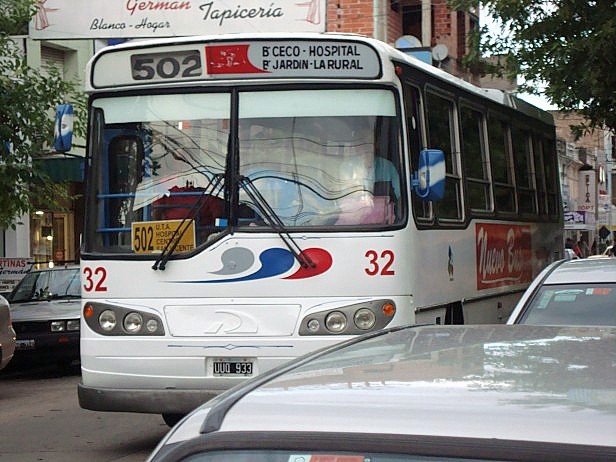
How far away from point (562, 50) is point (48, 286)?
8.61 m

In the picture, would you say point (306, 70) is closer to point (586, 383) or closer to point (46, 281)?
point (586, 383)

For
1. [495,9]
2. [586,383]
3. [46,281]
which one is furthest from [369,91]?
[46,281]

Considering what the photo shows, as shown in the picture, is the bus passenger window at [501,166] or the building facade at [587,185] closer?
the bus passenger window at [501,166]

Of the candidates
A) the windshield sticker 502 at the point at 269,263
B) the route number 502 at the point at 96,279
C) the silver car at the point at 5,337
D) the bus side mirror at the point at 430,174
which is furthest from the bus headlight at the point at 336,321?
the silver car at the point at 5,337

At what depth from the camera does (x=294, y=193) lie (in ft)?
27.2

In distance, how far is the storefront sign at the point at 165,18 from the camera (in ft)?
49.4

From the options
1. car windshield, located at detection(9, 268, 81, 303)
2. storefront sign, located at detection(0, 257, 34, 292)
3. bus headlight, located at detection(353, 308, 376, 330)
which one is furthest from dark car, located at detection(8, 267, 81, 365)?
bus headlight, located at detection(353, 308, 376, 330)

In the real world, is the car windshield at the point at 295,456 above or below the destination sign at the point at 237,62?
below

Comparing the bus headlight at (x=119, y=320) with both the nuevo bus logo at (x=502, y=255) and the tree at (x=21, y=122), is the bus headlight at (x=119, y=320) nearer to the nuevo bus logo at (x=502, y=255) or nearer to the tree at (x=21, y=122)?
the nuevo bus logo at (x=502, y=255)

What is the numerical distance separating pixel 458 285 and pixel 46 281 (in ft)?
30.6

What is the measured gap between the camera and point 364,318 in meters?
8.14

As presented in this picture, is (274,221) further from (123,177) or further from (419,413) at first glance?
(419,413)

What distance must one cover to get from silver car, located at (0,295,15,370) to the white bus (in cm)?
492

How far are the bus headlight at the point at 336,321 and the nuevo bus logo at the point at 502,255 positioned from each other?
9.78 feet
